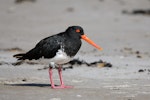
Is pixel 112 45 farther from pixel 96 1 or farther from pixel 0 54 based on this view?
pixel 96 1

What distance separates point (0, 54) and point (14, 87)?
4.83 metres

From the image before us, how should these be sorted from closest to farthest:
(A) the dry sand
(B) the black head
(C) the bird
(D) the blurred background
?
(A) the dry sand < (C) the bird < (B) the black head < (D) the blurred background

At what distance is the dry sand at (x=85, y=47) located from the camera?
9.02 metres

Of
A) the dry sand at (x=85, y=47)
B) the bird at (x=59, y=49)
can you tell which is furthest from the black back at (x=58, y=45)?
the dry sand at (x=85, y=47)

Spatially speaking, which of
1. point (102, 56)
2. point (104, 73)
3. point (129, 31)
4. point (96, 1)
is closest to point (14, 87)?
point (104, 73)

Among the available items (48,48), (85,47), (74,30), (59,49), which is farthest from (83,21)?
(59,49)

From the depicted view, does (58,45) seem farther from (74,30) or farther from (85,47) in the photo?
(85,47)

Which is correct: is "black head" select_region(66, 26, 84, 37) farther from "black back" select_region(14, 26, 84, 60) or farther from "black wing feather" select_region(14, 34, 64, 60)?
"black wing feather" select_region(14, 34, 64, 60)

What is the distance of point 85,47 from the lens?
15633 millimetres

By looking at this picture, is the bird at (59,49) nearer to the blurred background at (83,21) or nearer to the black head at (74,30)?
the black head at (74,30)

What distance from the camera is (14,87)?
940cm

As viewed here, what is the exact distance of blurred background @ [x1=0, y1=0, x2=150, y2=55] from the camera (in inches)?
658

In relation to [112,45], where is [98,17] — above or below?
above

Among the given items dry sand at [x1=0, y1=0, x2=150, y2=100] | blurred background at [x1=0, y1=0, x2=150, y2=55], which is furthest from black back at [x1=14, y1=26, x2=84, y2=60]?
blurred background at [x1=0, y1=0, x2=150, y2=55]
